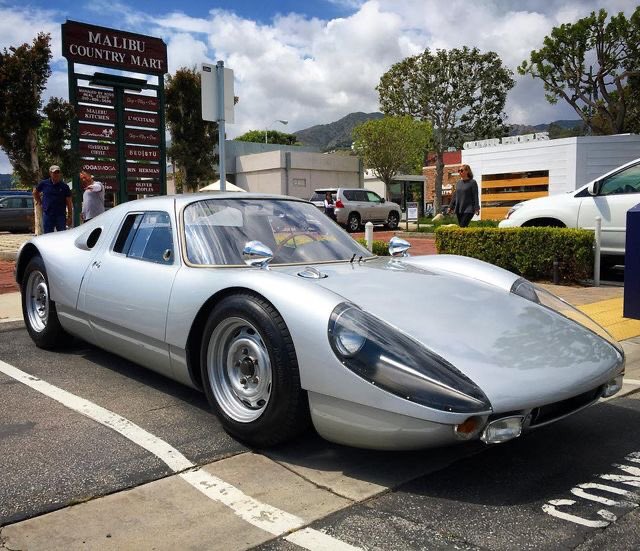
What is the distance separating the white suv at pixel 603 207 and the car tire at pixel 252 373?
6535 mm

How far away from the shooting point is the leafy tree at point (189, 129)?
22625mm

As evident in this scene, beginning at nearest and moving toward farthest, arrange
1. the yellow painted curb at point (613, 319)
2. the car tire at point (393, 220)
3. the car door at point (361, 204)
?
the yellow painted curb at point (613, 319) < the car door at point (361, 204) < the car tire at point (393, 220)

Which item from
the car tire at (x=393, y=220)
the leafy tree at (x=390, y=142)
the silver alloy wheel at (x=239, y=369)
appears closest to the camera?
the silver alloy wheel at (x=239, y=369)

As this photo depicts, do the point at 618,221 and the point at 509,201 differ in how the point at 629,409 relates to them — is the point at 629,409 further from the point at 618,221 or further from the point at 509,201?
the point at 509,201

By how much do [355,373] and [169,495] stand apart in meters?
0.91

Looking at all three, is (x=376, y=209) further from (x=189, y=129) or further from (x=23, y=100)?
(x=23, y=100)

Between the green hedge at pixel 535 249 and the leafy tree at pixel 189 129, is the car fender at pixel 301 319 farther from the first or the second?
the leafy tree at pixel 189 129

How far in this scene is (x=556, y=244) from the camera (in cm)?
808

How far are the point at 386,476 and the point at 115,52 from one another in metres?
13.7

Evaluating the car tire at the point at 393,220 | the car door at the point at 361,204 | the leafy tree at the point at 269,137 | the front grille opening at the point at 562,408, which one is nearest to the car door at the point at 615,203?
the front grille opening at the point at 562,408

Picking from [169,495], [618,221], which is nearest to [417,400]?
[169,495]

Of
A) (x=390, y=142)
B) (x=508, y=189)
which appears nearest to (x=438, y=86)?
(x=390, y=142)

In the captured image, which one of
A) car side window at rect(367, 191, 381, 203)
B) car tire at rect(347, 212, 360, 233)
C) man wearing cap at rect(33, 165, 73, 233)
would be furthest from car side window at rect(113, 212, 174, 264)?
car side window at rect(367, 191, 381, 203)

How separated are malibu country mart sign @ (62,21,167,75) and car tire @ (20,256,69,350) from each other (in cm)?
1002
